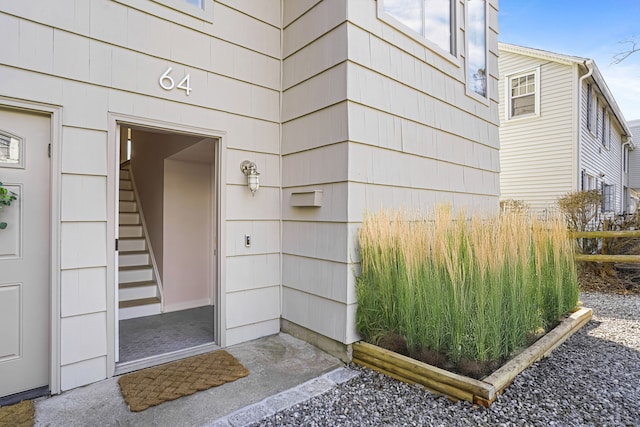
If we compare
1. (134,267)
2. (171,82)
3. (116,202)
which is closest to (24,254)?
(116,202)

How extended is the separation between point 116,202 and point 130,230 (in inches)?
106

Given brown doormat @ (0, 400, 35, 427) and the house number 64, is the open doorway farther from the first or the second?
brown doormat @ (0, 400, 35, 427)

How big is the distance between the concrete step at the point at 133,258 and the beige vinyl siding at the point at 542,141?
27.7ft

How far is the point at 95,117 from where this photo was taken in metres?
2.57

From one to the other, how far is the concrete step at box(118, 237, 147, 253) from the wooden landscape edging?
11.7 feet

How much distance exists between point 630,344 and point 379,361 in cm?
247

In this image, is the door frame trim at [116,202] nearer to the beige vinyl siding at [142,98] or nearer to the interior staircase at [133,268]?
the beige vinyl siding at [142,98]

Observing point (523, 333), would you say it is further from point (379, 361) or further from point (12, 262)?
point (12, 262)

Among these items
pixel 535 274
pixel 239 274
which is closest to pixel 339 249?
pixel 239 274

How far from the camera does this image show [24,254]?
93.1 inches

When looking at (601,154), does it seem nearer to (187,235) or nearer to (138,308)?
(187,235)

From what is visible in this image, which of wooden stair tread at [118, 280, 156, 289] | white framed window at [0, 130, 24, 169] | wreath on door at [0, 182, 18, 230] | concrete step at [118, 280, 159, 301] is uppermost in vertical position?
white framed window at [0, 130, 24, 169]

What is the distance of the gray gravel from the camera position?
207 centimetres

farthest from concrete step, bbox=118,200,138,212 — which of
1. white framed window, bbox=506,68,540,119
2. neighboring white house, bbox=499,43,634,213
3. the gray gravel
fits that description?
white framed window, bbox=506,68,540,119
